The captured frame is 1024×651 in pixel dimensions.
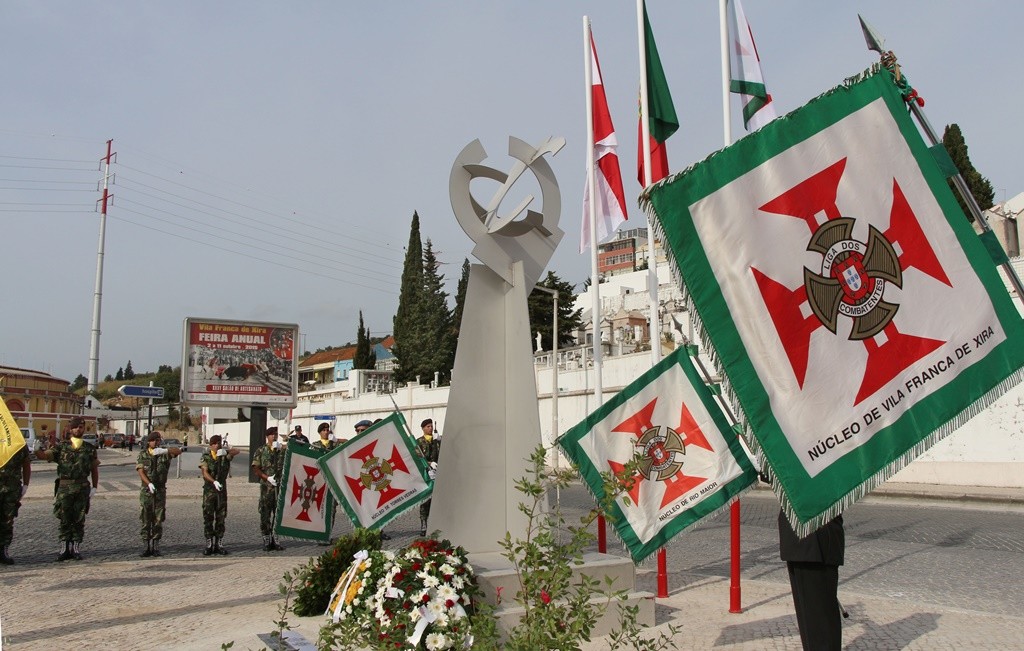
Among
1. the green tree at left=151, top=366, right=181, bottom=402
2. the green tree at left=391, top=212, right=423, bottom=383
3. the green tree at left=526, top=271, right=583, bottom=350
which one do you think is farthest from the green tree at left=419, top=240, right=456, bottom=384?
the green tree at left=151, top=366, right=181, bottom=402

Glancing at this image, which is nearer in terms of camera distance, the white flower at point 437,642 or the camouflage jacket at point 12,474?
the white flower at point 437,642

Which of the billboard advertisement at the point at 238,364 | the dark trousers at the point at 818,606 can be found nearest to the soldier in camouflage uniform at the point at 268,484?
the dark trousers at the point at 818,606

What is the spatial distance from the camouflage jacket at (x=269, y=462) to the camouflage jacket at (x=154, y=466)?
4.28 ft

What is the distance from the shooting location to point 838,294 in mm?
3045

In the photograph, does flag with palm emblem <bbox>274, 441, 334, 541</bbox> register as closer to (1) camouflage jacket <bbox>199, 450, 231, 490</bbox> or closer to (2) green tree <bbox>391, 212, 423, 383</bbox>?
(1) camouflage jacket <bbox>199, 450, 231, 490</bbox>

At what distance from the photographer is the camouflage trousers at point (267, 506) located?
493 inches

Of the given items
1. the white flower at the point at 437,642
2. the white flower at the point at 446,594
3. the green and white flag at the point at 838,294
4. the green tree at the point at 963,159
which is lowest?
the white flower at the point at 437,642

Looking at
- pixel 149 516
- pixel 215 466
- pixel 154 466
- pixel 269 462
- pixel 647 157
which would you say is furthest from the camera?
pixel 269 462

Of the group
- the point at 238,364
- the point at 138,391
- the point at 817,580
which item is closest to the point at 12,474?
the point at 817,580

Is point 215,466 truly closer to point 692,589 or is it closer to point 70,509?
point 70,509

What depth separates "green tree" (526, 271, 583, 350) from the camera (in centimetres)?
5559

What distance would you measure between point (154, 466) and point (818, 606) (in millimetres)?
9889

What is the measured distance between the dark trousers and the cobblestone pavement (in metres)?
1.52

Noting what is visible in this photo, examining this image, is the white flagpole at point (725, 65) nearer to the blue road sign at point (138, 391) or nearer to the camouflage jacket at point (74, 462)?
the camouflage jacket at point (74, 462)
